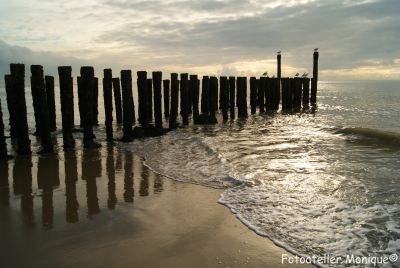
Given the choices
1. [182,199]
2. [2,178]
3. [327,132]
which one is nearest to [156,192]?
[182,199]

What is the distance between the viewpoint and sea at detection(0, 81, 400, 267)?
4.42m

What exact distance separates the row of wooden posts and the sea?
810 mm

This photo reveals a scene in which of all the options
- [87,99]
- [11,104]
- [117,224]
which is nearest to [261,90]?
[87,99]

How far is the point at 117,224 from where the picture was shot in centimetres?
458

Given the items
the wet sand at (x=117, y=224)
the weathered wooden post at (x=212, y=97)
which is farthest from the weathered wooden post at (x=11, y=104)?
the weathered wooden post at (x=212, y=97)

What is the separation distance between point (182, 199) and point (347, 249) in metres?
2.37

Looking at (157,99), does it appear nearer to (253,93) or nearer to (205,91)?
(205,91)

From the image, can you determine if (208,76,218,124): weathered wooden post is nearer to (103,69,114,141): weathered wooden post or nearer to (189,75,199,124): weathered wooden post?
(189,75,199,124): weathered wooden post

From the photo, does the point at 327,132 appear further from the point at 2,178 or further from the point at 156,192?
the point at 2,178

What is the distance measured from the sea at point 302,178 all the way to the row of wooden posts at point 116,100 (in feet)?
2.66

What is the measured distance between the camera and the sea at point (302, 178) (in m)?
4.42

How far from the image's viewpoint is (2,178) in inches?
262
